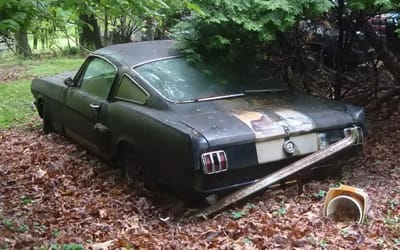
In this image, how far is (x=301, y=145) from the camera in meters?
4.85

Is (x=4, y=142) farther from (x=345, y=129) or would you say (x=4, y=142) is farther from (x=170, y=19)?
(x=345, y=129)

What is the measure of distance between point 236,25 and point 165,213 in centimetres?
221

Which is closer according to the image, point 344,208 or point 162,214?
point 344,208

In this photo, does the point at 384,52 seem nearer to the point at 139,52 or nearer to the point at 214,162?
the point at 139,52

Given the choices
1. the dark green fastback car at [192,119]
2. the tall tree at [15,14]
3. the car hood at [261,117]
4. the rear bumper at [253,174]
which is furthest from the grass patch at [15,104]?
the rear bumper at [253,174]

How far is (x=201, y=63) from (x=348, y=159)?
1893 mm

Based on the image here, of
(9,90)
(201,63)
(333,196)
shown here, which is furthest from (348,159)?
(9,90)

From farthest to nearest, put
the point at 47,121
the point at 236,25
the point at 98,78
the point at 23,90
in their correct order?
the point at 23,90
the point at 47,121
the point at 98,78
the point at 236,25

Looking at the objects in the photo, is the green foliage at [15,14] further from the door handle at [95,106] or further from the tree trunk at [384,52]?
the tree trunk at [384,52]

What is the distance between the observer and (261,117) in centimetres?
488

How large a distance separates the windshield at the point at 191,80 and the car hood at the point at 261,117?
0.61 feet

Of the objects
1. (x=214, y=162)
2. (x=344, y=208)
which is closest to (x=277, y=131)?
(x=214, y=162)

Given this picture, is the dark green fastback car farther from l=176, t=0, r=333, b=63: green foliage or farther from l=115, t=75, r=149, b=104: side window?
l=176, t=0, r=333, b=63: green foliage

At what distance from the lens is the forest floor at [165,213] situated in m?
3.98
